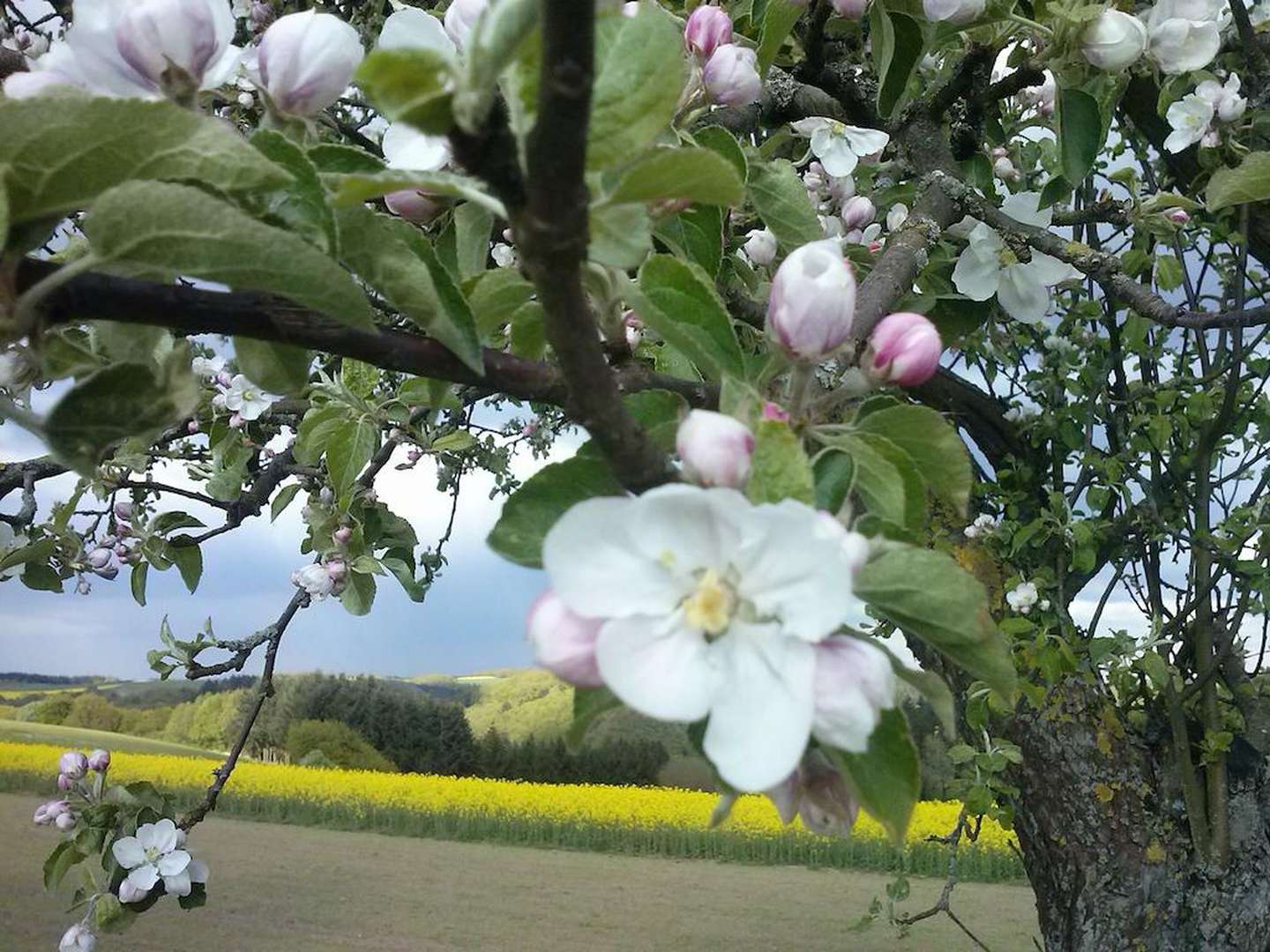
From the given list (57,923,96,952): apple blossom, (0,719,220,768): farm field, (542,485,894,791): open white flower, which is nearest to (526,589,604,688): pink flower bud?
(542,485,894,791): open white flower

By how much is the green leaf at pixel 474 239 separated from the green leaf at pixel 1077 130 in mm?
728

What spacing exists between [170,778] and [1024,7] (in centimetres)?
554

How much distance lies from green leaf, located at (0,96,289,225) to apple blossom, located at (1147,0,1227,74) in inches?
40.1

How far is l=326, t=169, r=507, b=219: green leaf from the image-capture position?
1.00ft

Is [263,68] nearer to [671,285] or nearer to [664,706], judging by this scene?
[671,285]

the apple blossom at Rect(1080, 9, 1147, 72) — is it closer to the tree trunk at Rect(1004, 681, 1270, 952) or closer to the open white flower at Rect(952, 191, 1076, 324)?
the open white flower at Rect(952, 191, 1076, 324)

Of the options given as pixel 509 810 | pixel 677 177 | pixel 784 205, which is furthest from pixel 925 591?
pixel 509 810

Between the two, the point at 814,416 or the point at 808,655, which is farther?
the point at 814,416

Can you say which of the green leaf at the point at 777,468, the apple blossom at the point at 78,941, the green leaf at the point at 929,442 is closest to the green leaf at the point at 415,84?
the green leaf at the point at 777,468

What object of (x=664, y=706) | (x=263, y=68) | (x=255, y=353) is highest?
(x=263, y=68)

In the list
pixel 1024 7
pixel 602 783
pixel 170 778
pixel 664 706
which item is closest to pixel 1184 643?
pixel 1024 7

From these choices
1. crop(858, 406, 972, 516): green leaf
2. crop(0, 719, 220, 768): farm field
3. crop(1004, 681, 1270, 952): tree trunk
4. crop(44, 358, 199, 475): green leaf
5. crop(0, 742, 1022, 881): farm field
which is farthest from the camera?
crop(0, 719, 220, 768): farm field

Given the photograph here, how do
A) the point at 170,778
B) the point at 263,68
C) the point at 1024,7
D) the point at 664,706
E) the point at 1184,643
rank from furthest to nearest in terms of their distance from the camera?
the point at 170,778 < the point at 1184,643 < the point at 1024,7 < the point at 263,68 < the point at 664,706

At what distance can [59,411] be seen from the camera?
14.0 inches
